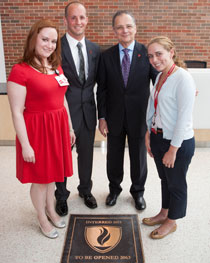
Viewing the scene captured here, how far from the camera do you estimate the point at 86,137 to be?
236cm

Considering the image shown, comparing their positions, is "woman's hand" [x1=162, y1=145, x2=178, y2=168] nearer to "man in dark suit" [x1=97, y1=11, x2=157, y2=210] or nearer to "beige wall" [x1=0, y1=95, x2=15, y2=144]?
"man in dark suit" [x1=97, y1=11, x2=157, y2=210]

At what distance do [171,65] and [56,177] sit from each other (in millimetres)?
1108

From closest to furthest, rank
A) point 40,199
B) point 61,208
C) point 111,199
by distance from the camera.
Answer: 1. point 40,199
2. point 61,208
3. point 111,199

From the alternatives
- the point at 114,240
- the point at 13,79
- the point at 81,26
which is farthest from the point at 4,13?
the point at 114,240

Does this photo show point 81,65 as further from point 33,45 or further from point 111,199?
point 111,199

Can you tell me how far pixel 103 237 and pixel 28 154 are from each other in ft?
2.86

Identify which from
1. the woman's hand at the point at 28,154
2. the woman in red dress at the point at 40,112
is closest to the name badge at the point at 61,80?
the woman in red dress at the point at 40,112

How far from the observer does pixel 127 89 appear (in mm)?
2133

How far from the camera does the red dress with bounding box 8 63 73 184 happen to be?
5.57 feet

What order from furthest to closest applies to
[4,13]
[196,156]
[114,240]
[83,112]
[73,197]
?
[4,13] → [196,156] → [73,197] → [83,112] → [114,240]

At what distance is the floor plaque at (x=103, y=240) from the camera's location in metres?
1.89

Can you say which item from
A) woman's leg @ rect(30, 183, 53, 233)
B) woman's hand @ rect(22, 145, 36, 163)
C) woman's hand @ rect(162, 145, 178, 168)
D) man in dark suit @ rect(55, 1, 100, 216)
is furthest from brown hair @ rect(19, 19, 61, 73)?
woman's hand @ rect(162, 145, 178, 168)

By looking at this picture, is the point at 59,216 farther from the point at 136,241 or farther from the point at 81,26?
the point at 81,26

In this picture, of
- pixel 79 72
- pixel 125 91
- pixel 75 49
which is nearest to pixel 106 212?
pixel 125 91
